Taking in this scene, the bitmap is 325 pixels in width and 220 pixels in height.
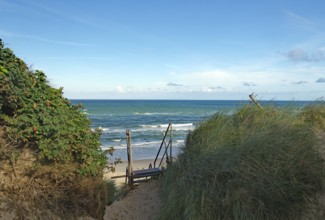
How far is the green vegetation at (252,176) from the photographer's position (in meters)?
5.75

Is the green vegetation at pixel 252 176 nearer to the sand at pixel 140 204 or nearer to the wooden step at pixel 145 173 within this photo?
the sand at pixel 140 204

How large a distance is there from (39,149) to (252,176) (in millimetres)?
3954

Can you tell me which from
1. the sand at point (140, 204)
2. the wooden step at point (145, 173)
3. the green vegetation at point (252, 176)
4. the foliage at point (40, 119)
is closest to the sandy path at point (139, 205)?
the sand at point (140, 204)

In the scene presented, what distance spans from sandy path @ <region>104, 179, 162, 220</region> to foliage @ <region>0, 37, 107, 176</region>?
3.83ft

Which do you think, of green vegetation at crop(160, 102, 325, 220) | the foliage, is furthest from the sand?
the foliage

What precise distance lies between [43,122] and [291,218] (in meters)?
4.58

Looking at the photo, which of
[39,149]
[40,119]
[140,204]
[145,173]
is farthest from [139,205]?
[40,119]

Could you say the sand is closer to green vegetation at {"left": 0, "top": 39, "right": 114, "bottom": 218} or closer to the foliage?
green vegetation at {"left": 0, "top": 39, "right": 114, "bottom": 218}

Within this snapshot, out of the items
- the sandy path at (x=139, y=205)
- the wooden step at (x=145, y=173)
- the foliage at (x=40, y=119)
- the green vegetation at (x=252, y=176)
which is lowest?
the sandy path at (x=139, y=205)

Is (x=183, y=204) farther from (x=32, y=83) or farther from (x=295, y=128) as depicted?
(x=32, y=83)

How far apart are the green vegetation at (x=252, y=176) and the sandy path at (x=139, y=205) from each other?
21.4 inches

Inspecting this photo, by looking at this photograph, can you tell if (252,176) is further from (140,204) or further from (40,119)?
(40,119)

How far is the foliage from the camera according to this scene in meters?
6.06

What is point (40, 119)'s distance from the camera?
6.08 m
